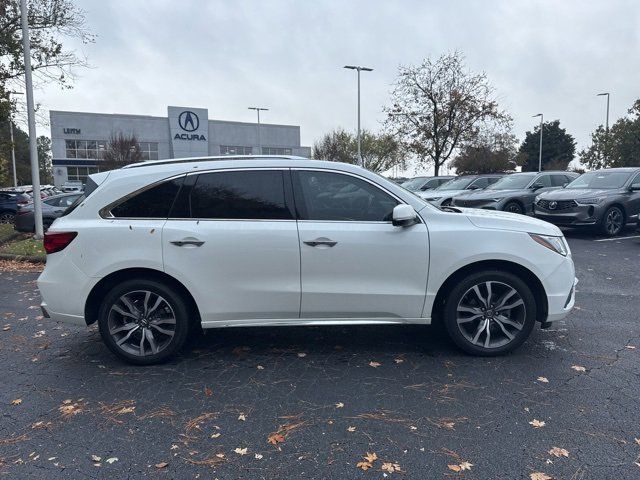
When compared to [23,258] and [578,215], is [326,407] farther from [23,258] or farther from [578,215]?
[578,215]

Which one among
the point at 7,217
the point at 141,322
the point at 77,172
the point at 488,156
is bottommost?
the point at 141,322

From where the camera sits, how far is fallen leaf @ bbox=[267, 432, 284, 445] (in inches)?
121

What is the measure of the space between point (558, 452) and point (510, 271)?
174 centimetres

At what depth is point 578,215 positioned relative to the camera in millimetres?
11609

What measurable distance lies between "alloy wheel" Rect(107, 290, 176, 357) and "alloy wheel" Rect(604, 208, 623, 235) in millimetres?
11141

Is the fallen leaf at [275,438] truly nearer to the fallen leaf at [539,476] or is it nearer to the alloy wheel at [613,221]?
the fallen leaf at [539,476]

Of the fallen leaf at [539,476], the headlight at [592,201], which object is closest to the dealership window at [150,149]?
the headlight at [592,201]

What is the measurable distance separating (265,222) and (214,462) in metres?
1.96

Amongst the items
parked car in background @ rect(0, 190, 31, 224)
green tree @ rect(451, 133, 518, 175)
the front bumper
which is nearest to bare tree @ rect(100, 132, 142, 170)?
parked car in background @ rect(0, 190, 31, 224)

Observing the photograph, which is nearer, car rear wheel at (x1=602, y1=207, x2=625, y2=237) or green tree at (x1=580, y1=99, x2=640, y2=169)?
car rear wheel at (x1=602, y1=207, x2=625, y2=237)

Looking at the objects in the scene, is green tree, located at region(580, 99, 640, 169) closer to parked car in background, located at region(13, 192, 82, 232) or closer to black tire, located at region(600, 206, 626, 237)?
black tire, located at region(600, 206, 626, 237)

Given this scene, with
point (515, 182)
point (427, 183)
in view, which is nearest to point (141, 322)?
point (515, 182)

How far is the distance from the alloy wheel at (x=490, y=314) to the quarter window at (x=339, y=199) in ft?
3.43

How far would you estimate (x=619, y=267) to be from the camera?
8359 millimetres
